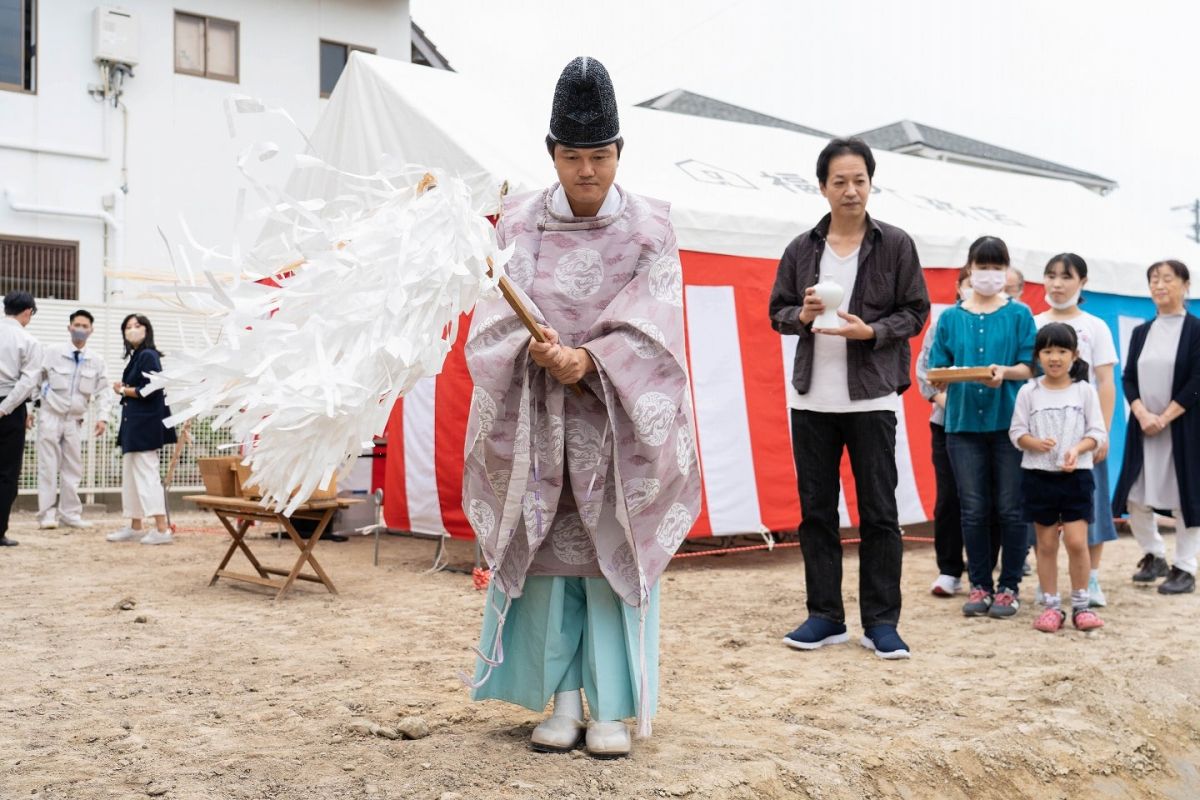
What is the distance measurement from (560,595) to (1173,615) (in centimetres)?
357

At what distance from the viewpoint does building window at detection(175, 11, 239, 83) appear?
13.0m

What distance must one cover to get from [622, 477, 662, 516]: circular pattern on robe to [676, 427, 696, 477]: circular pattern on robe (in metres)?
0.10

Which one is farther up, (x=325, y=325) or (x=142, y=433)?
(x=325, y=325)

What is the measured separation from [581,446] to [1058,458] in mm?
2744

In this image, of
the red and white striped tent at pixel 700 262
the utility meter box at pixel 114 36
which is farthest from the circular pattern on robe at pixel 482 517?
the utility meter box at pixel 114 36

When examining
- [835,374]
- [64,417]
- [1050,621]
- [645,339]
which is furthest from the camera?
[64,417]

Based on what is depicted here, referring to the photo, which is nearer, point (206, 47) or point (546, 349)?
point (546, 349)

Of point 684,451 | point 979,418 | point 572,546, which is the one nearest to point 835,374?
point 979,418

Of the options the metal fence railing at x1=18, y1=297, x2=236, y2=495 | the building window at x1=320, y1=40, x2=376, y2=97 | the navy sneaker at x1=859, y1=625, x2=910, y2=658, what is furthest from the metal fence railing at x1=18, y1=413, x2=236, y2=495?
the navy sneaker at x1=859, y1=625, x2=910, y2=658

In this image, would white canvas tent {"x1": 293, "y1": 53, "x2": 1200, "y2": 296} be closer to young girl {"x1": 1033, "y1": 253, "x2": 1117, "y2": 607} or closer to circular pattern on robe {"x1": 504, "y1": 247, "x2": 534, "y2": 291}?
young girl {"x1": 1033, "y1": 253, "x2": 1117, "y2": 607}

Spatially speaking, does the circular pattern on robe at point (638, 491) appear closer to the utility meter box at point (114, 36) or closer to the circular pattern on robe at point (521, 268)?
the circular pattern on robe at point (521, 268)

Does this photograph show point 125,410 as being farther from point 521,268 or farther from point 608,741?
point 608,741

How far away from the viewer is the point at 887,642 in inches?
155

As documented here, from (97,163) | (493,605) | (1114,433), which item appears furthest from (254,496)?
(97,163)
